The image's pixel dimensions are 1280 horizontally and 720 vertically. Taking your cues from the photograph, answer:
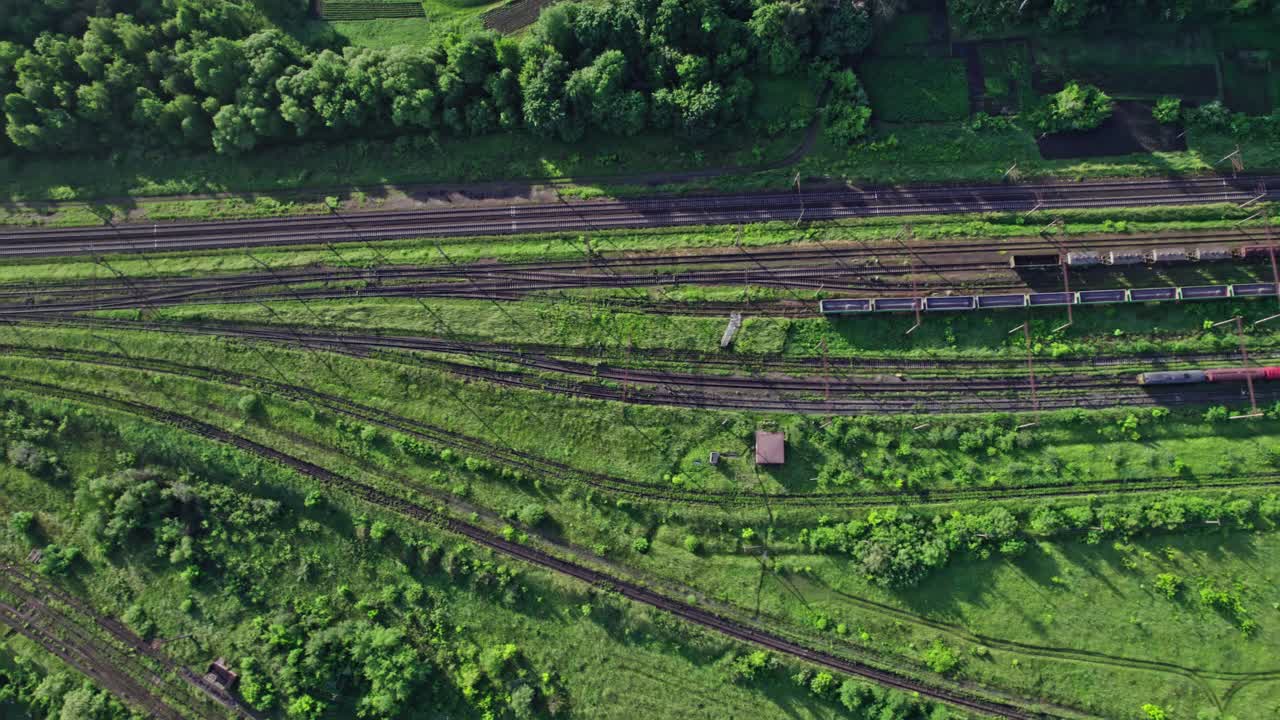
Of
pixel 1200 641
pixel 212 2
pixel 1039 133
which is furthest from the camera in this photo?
pixel 212 2

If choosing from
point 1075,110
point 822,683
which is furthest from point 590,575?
point 1075,110

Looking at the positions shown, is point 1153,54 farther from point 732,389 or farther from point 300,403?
point 300,403

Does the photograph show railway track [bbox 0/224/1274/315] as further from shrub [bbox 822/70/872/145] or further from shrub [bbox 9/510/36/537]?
shrub [bbox 9/510/36/537]

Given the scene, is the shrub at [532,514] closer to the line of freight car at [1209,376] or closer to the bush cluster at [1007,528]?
the bush cluster at [1007,528]

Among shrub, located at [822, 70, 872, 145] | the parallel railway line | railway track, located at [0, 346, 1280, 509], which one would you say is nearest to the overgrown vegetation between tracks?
railway track, located at [0, 346, 1280, 509]

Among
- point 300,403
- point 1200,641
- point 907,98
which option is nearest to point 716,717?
point 1200,641

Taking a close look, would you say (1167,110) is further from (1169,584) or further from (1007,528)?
(1169,584)
